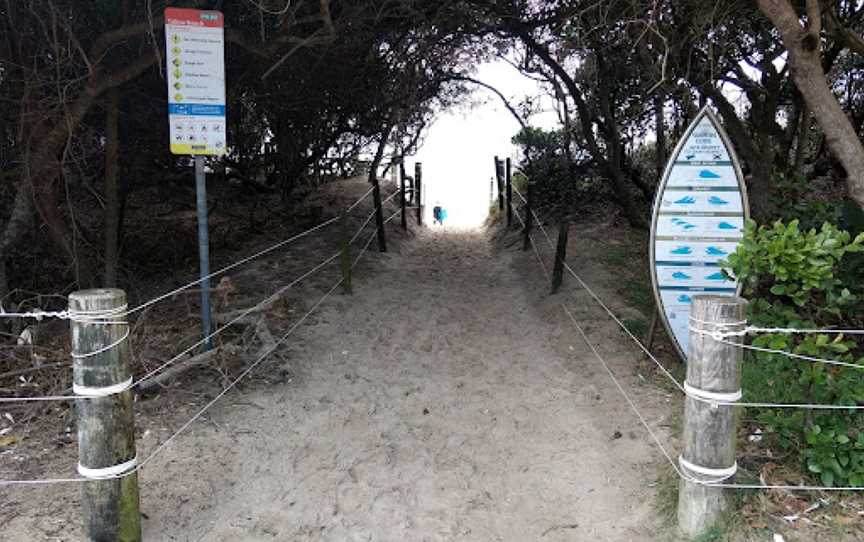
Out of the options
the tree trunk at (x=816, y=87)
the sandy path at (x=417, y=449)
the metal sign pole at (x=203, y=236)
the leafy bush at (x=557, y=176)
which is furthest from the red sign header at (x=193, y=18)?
the leafy bush at (x=557, y=176)

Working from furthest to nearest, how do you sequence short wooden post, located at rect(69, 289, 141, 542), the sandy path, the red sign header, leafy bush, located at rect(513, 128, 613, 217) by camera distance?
leafy bush, located at rect(513, 128, 613, 217)
the red sign header
the sandy path
short wooden post, located at rect(69, 289, 141, 542)

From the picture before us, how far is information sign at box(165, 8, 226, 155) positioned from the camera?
16.2 feet

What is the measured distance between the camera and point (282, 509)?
3.82 m

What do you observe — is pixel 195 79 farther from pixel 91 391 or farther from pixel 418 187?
pixel 418 187

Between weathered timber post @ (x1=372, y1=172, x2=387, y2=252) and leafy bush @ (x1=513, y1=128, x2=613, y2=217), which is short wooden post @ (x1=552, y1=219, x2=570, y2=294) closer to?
weathered timber post @ (x1=372, y1=172, x2=387, y2=252)

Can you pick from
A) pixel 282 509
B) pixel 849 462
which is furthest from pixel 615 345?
pixel 282 509

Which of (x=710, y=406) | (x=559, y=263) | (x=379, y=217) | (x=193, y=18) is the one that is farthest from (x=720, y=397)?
(x=379, y=217)

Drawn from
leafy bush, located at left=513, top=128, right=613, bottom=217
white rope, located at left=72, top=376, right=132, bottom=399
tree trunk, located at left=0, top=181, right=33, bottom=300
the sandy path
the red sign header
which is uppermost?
the red sign header

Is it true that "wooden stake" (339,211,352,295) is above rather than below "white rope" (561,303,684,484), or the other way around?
above

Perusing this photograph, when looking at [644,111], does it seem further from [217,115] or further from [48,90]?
[48,90]

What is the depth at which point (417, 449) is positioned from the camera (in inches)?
178

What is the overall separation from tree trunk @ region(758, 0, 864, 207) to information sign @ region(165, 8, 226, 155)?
3.88 metres

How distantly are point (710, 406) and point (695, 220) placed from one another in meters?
2.29

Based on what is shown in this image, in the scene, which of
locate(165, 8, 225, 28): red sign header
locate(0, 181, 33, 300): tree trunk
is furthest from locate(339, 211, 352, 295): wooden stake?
locate(0, 181, 33, 300): tree trunk
